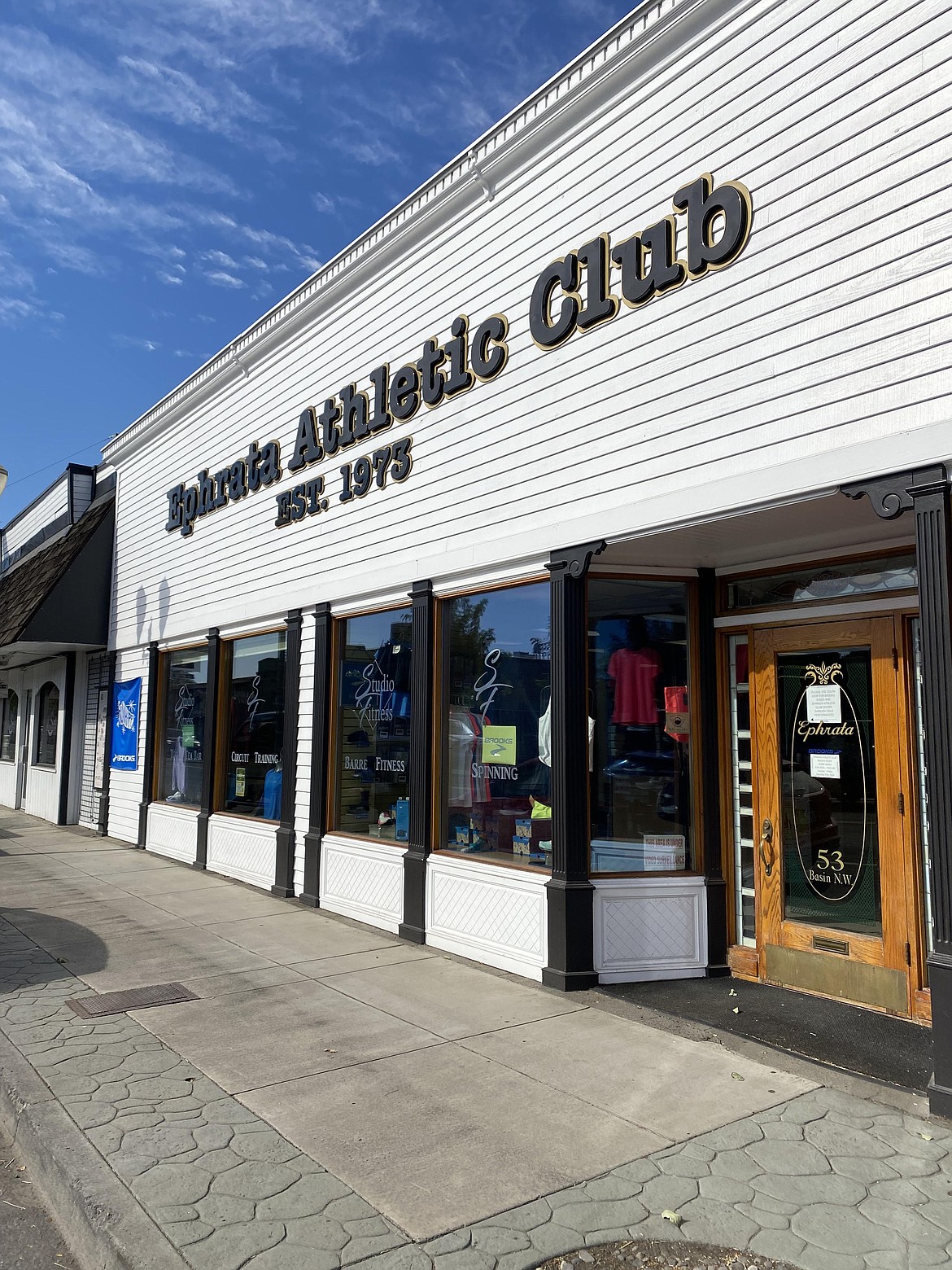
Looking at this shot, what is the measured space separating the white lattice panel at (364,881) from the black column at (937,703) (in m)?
4.85

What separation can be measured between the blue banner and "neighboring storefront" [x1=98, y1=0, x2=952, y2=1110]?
565 cm

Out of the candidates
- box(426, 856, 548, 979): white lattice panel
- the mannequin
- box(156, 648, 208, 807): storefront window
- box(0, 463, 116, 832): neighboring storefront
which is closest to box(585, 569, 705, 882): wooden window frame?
the mannequin

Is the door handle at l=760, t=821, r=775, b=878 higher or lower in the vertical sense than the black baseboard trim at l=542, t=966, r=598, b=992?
higher

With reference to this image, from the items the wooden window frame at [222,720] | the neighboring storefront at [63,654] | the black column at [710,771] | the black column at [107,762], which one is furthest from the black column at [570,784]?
the neighboring storefront at [63,654]

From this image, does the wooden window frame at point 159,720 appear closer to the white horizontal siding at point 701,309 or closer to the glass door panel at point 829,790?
the white horizontal siding at point 701,309

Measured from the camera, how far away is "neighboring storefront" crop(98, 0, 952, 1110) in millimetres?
5195

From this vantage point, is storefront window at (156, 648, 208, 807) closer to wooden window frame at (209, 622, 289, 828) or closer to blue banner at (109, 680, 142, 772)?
wooden window frame at (209, 622, 289, 828)

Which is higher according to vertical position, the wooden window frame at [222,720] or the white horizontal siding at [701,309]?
the white horizontal siding at [701,309]

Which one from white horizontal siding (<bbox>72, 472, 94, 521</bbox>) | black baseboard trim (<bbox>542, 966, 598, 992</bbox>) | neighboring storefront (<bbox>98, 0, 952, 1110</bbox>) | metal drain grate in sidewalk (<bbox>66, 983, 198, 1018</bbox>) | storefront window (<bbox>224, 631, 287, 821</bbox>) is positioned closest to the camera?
neighboring storefront (<bbox>98, 0, 952, 1110</bbox>)

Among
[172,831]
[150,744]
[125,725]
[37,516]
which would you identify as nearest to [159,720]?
[150,744]

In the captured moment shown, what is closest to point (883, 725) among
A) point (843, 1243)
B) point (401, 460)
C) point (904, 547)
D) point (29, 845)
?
point (904, 547)

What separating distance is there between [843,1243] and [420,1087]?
2179 millimetres

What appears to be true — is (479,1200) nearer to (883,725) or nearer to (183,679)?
(883,725)

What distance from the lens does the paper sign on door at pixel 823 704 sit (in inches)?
247
